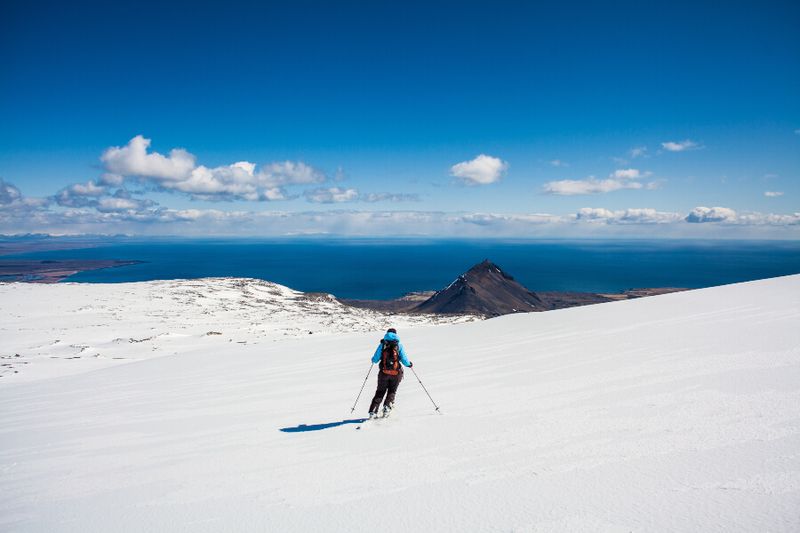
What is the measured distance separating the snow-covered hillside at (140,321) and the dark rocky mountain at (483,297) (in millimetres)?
20787

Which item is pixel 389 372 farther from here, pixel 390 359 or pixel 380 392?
pixel 380 392

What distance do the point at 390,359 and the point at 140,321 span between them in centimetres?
2184

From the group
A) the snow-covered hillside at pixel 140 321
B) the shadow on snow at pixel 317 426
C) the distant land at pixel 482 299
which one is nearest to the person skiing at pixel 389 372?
the shadow on snow at pixel 317 426

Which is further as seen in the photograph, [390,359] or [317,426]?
[390,359]

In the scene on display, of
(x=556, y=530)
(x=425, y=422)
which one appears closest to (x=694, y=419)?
(x=556, y=530)

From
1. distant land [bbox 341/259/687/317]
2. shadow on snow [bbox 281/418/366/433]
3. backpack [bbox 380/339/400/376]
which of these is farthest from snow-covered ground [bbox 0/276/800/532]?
distant land [bbox 341/259/687/317]

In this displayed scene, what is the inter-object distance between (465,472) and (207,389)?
8.38 m

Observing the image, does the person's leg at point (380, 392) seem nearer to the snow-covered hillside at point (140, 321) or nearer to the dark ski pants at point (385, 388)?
the dark ski pants at point (385, 388)

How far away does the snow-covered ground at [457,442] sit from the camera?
12.7 feet

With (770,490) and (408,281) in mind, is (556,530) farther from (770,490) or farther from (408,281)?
(408,281)

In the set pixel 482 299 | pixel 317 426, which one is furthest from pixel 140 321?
pixel 482 299

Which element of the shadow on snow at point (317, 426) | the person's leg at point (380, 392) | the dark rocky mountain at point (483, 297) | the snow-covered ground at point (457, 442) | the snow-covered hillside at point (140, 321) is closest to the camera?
the snow-covered ground at point (457, 442)

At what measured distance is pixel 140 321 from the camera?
23.2m

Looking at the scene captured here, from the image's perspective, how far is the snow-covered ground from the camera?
12.7 ft
